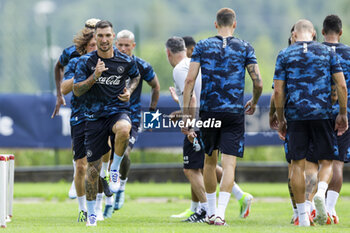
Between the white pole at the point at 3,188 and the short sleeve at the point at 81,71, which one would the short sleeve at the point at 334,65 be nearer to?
the short sleeve at the point at 81,71

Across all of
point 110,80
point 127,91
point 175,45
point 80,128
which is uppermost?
point 175,45

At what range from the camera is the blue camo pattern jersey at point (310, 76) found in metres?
8.59

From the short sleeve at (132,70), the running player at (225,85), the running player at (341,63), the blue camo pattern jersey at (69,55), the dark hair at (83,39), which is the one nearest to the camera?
the running player at (225,85)

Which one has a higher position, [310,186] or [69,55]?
[69,55]

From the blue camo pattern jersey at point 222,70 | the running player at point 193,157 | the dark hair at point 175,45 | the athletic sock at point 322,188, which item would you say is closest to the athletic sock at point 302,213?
the athletic sock at point 322,188

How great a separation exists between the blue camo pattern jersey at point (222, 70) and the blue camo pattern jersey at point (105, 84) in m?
0.92

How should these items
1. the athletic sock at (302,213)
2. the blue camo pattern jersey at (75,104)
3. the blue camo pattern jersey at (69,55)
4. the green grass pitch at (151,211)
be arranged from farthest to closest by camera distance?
1. the blue camo pattern jersey at (69,55)
2. the blue camo pattern jersey at (75,104)
3. the athletic sock at (302,213)
4. the green grass pitch at (151,211)

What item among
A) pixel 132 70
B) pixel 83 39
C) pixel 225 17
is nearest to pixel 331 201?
pixel 225 17

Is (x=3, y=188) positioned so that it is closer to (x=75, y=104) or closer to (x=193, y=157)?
(x=75, y=104)

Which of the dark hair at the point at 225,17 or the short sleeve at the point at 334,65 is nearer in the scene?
the short sleeve at the point at 334,65

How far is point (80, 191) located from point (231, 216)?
2155 millimetres

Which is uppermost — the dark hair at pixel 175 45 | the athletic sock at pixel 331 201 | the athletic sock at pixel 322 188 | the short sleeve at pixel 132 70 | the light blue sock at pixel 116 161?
the dark hair at pixel 175 45

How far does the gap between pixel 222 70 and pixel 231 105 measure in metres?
0.42

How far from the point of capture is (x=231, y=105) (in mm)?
9062
